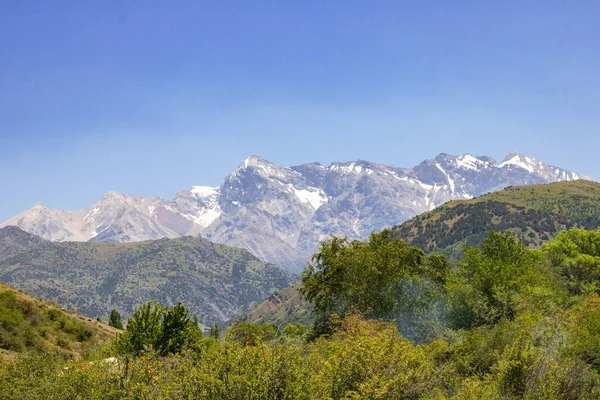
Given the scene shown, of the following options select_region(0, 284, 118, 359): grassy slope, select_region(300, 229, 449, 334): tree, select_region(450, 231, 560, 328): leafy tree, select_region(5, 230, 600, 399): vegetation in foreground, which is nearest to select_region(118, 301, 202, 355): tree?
select_region(5, 230, 600, 399): vegetation in foreground

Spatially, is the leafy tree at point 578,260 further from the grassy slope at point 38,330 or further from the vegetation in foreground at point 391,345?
the grassy slope at point 38,330

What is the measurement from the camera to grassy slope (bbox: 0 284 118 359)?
123 feet

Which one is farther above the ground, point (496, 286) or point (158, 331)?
point (496, 286)

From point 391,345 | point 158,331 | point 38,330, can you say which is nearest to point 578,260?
point 391,345

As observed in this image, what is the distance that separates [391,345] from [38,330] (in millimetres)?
36939

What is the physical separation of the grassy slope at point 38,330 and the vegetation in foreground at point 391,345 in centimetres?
1154

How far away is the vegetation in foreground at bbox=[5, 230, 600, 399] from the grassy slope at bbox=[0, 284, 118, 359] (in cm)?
1154

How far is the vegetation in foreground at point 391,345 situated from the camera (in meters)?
14.6

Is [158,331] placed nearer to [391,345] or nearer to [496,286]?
[391,345]

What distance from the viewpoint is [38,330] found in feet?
141

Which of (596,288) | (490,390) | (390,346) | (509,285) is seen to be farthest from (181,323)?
(596,288)

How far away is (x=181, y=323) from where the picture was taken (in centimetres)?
3080

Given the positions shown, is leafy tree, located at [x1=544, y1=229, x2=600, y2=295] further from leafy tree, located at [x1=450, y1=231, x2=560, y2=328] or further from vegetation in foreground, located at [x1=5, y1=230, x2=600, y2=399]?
leafy tree, located at [x1=450, y1=231, x2=560, y2=328]

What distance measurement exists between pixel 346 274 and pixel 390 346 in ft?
94.0
